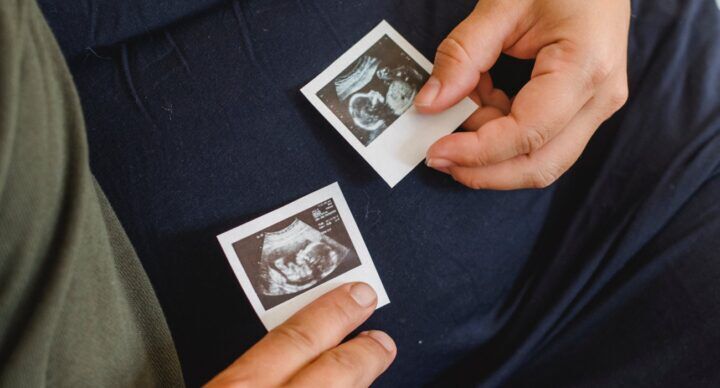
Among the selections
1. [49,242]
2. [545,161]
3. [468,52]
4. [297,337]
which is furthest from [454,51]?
[49,242]

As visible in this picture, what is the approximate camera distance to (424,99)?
0.99 metres

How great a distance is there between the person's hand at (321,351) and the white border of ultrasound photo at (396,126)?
9.4 inches

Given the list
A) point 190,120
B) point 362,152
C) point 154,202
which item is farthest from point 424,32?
point 154,202

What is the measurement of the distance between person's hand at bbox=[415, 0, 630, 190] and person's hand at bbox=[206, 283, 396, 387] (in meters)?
0.30

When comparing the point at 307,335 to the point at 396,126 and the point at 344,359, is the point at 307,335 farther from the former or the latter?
the point at 396,126

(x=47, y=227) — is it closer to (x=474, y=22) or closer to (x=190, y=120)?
(x=190, y=120)

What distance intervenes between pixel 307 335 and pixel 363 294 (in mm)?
119

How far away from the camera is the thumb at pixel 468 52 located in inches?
37.6

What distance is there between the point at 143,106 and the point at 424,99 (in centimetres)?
50

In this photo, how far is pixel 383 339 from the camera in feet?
2.94

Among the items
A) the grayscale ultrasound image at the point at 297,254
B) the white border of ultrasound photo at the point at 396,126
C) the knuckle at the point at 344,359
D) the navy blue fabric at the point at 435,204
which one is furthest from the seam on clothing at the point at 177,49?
the knuckle at the point at 344,359

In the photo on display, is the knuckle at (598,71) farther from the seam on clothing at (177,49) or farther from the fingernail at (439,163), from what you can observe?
the seam on clothing at (177,49)

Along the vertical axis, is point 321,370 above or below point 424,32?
below

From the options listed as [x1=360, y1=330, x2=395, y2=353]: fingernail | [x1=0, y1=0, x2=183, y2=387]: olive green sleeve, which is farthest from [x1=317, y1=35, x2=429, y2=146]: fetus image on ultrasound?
[x1=0, y1=0, x2=183, y2=387]: olive green sleeve
